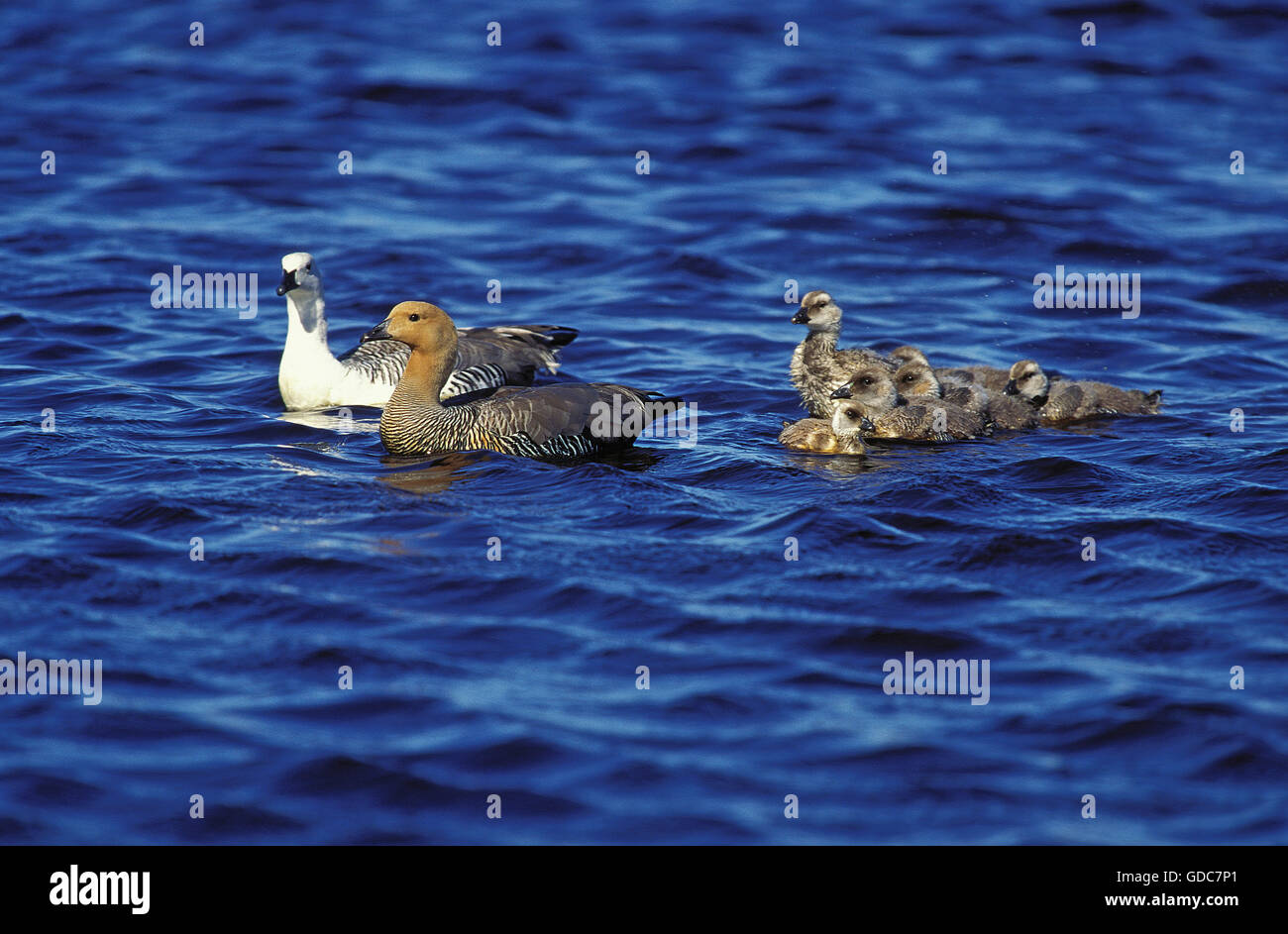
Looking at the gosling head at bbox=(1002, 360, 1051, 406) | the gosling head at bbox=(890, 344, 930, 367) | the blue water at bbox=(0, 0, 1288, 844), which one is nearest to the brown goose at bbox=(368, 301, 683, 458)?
the blue water at bbox=(0, 0, 1288, 844)

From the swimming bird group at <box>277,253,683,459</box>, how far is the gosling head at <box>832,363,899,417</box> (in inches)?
50.3

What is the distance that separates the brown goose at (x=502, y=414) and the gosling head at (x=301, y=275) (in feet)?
4.32

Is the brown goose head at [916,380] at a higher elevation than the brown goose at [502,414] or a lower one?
A: higher

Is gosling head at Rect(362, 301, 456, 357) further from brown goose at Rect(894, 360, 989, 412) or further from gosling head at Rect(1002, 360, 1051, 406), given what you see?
gosling head at Rect(1002, 360, 1051, 406)

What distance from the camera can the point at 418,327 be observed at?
1147 cm

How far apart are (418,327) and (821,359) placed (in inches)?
126

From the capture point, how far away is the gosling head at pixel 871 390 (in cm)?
1139

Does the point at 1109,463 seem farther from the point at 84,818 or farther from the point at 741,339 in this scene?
the point at 84,818

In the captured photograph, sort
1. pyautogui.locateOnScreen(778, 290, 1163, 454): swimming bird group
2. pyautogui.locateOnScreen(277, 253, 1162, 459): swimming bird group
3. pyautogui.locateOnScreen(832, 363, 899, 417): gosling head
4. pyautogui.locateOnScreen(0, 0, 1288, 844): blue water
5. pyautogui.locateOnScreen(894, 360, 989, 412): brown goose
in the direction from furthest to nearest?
pyautogui.locateOnScreen(894, 360, 989, 412): brown goose → pyautogui.locateOnScreen(832, 363, 899, 417): gosling head → pyautogui.locateOnScreen(778, 290, 1163, 454): swimming bird group → pyautogui.locateOnScreen(277, 253, 1162, 459): swimming bird group → pyautogui.locateOnScreen(0, 0, 1288, 844): blue water

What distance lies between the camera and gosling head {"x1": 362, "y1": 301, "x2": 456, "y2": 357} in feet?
37.4

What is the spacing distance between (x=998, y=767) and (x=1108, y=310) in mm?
9933

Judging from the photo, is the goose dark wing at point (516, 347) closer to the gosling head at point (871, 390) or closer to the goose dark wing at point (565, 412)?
the goose dark wing at point (565, 412)

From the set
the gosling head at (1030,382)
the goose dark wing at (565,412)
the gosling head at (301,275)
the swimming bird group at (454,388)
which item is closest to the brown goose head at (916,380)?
the gosling head at (1030,382)

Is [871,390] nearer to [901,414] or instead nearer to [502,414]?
[901,414]
